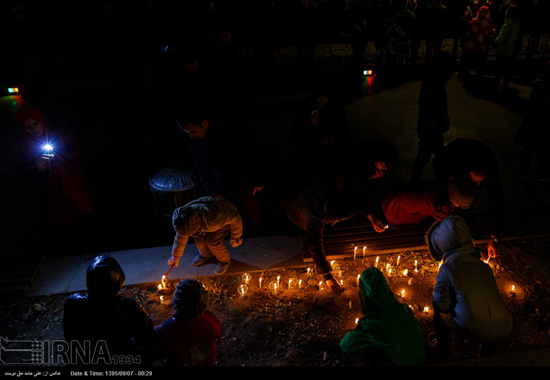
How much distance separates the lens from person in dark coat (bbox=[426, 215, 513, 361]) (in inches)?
117

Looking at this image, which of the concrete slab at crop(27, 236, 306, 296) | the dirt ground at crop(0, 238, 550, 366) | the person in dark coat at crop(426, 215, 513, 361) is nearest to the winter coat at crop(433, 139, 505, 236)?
the dirt ground at crop(0, 238, 550, 366)

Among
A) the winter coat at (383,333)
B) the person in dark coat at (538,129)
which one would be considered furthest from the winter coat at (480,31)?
the winter coat at (383,333)

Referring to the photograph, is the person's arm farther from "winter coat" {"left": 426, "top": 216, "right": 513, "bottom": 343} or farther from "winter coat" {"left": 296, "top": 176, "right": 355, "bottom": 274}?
"winter coat" {"left": 426, "top": 216, "right": 513, "bottom": 343}

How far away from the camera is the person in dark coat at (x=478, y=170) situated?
4164 mm

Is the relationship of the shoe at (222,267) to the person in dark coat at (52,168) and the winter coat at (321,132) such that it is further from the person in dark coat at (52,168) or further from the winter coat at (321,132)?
the person in dark coat at (52,168)

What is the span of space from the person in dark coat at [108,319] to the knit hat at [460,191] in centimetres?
322

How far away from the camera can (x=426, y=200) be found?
4.48 meters

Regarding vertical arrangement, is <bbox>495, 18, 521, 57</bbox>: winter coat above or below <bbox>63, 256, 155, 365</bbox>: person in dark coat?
above

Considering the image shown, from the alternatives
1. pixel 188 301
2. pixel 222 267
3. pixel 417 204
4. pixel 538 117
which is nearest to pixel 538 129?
pixel 538 117

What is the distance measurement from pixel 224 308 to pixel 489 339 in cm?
259

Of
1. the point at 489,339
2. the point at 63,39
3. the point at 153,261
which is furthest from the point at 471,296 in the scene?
the point at 63,39

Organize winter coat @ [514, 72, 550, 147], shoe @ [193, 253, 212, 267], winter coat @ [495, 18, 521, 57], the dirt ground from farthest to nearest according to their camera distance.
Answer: winter coat @ [495, 18, 521, 57] → winter coat @ [514, 72, 550, 147] → shoe @ [193, 253, 212, 267] → the dirt ground

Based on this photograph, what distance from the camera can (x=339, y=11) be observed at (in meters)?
13.6

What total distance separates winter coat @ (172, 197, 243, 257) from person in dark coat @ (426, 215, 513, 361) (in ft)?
7.30
